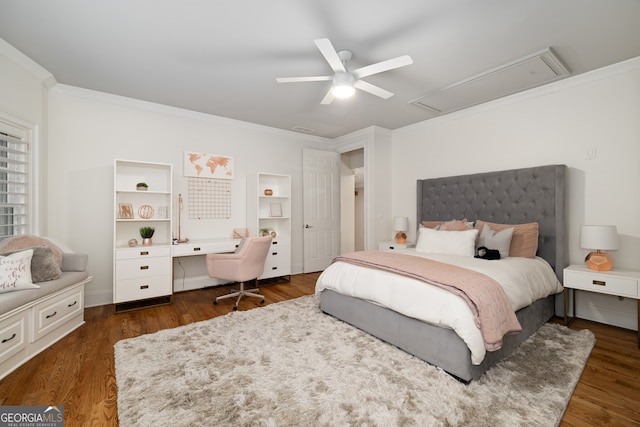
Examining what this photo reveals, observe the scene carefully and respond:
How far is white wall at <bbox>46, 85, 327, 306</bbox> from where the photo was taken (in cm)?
333

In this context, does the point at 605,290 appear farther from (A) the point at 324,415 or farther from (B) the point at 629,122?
(A) the point at 324,415

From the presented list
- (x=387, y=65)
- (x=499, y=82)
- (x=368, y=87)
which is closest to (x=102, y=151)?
(x=368, y=87)

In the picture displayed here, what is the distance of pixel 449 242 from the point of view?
329cm

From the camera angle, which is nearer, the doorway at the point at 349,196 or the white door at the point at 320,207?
the white door at the point at 320,207

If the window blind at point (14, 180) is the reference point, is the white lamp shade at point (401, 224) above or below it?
below

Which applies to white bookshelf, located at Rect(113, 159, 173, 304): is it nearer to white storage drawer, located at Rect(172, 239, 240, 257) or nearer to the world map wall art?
white storage drawer, located at Rect(172, 239, 240, 257)

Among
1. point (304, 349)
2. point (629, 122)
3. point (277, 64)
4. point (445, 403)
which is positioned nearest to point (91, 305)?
point (304, 349)

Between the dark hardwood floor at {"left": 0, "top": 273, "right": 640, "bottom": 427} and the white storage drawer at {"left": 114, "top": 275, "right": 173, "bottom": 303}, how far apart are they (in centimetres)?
20

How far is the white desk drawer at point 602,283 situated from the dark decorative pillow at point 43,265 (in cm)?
489

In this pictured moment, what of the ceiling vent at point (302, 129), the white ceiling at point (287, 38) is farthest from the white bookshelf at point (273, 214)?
the white ceiling at point (287, 38)

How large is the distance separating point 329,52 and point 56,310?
10.6 ft

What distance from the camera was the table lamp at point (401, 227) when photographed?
4570 mm

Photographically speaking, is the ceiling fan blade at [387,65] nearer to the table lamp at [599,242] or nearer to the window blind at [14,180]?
the table lamp at [599,242]

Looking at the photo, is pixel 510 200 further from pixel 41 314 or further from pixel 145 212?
pixel 41 314
